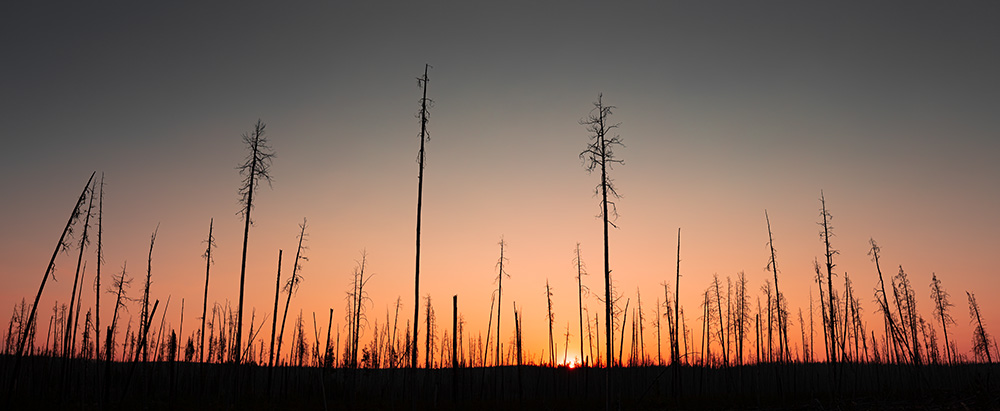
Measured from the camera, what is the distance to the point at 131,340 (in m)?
47.6

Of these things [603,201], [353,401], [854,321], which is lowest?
[353,401]

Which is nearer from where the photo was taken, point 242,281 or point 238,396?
point 242,281

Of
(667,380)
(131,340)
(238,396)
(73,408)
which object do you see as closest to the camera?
(73,408)

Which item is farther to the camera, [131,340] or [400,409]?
[131,340]

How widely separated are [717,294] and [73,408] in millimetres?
35784

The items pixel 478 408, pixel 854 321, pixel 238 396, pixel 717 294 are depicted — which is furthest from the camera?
pixel 717 294

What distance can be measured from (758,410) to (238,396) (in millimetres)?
21025

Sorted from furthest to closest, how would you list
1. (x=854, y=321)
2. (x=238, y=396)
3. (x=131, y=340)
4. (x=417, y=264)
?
(x=131, y=340) → (x=854, y=321) → (x=238, y=396) → (x=417, y=264)

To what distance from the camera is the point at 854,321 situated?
38.3m

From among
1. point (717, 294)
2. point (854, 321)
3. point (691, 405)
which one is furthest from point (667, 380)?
point (691, 405)

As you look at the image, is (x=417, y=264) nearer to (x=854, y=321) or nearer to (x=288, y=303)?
(x=288, y=303)

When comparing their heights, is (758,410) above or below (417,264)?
below

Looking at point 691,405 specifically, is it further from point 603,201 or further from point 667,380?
point 667,380

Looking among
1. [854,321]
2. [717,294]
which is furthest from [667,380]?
[854,321]
